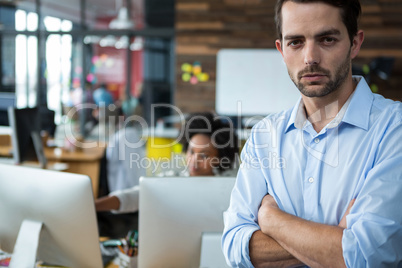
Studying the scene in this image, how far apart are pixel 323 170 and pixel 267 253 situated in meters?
0.29

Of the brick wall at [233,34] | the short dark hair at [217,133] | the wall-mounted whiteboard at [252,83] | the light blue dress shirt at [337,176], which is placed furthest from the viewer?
the wall-mounted whiteboard at [252,83]

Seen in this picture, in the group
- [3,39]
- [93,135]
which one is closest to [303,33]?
[93,135]

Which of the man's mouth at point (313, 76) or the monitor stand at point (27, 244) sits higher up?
the man's mouth at point (313, 76)

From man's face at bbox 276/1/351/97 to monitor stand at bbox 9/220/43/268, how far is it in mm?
1081

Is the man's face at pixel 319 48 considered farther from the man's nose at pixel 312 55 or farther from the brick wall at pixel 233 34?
the brick wall at pixel 233 34

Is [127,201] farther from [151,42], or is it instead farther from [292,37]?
[151,42]

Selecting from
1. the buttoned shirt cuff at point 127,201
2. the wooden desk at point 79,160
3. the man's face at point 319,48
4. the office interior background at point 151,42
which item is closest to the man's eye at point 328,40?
the man's face at point 319,48

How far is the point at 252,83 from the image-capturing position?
7.55 m

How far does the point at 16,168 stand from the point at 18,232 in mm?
253

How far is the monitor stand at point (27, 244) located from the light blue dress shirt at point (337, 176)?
28.6 inches

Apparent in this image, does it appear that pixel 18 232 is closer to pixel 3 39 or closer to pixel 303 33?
pixel 303 33

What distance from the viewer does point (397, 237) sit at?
118 cm

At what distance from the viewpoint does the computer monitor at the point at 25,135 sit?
404 cm

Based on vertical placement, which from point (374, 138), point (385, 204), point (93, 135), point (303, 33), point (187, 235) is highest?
point (303, 33)
